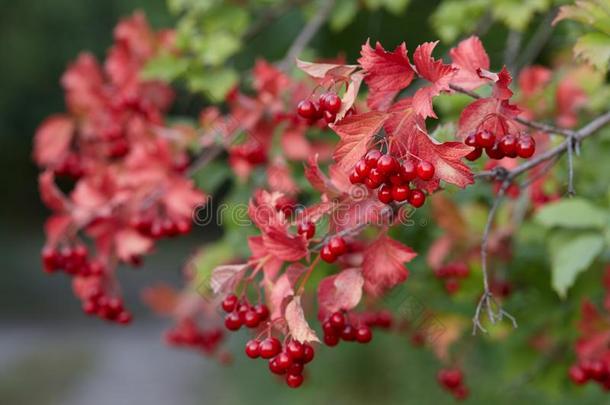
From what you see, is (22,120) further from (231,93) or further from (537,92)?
(537,92)

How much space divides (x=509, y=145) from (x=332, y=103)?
326 millimetres

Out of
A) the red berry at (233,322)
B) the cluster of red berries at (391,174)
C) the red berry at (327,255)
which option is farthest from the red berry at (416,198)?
the red berry at (233,322)

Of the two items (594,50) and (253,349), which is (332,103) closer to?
(253,349)

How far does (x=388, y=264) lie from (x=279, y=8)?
1.66 m

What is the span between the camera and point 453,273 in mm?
2225

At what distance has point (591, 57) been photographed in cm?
146

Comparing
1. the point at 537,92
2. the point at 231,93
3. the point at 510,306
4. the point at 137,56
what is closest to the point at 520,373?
the point at 510,306

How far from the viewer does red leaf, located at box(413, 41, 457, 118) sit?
3.72ft

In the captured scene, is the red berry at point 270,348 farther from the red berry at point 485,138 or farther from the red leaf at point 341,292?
the red berry at point 485,138

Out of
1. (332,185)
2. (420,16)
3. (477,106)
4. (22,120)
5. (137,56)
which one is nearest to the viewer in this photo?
(477,106)

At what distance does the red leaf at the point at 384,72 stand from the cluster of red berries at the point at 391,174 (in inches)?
5.4

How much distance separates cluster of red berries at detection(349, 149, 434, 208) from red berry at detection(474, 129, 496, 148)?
14 centimetres

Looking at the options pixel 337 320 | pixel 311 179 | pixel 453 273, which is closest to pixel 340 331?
pixel 337 320

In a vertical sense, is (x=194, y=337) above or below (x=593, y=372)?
below
